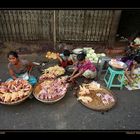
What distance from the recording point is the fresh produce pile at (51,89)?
11.7 ft

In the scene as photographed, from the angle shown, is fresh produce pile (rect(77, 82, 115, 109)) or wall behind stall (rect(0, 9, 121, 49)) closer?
fresh produce pile (rect(77, 82, 115, 109))

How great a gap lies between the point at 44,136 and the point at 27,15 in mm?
4311

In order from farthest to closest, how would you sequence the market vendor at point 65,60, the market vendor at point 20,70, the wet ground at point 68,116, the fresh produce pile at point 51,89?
the market vendor at point 65,60
the market vendor at point 20,70
the fresh produce pile at point 51,89
the wet ground at point 68,116

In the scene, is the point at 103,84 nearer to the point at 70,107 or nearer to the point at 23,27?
the point at 70,107

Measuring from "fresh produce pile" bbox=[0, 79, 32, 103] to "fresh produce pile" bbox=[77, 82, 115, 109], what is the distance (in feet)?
3.58

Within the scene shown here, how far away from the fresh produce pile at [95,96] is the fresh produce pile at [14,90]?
1090mm

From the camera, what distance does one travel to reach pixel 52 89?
368 cm

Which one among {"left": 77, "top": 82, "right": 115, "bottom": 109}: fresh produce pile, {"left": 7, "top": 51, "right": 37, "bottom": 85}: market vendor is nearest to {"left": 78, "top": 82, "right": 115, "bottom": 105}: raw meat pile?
{"left": 77, "top": 82, "right": 115, "bottom": 109}: fresh produce pile

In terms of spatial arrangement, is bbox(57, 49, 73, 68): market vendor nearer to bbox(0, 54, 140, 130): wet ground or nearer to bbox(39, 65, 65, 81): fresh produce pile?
bbox(39, 65, 65, 81): fresh produce pile

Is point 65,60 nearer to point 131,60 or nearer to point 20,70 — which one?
point 20,70

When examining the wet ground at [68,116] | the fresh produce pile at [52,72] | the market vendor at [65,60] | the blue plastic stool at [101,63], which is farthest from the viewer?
the market vendor at [65,60]

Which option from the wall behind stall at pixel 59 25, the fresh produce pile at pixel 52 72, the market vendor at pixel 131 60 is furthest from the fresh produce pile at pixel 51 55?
the market vendor at pixel 131 60

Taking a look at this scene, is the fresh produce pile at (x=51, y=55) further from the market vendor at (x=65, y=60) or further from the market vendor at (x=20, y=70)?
the market vendor at (x=20, y=70)

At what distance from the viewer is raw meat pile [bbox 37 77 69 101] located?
3564 mm
